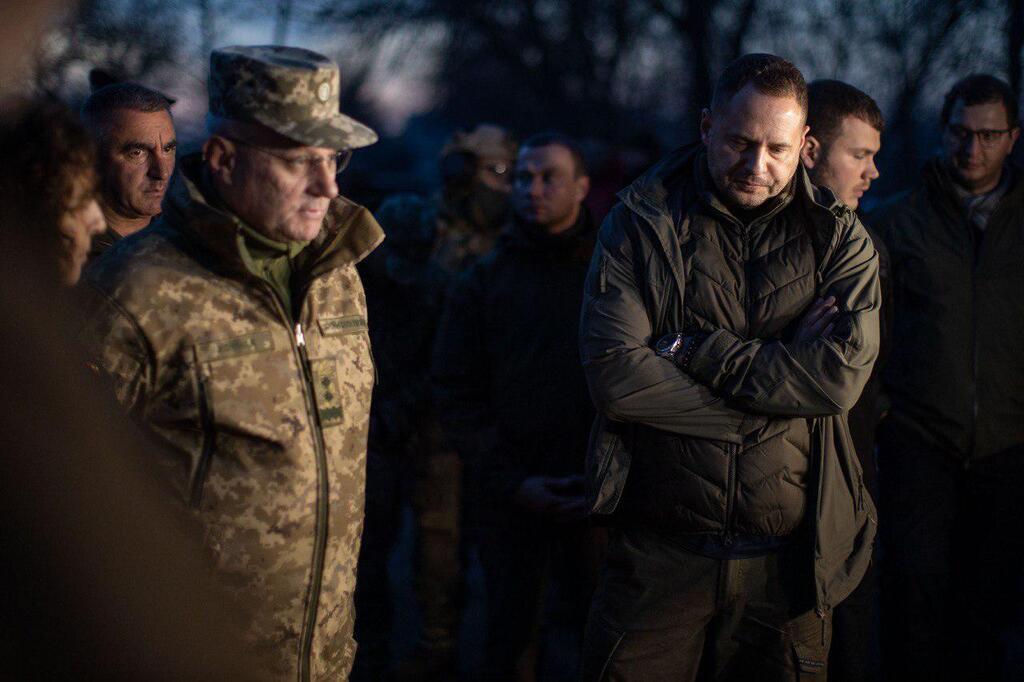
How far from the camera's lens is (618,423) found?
3434 millimetres

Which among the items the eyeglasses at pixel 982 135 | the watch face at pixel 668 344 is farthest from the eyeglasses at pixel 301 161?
the eyeglasses at pixel 982 135

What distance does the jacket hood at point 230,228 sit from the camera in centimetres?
266

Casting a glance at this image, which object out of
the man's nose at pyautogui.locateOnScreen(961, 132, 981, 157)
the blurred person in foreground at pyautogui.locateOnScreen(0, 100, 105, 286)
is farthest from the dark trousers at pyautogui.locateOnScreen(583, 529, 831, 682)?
the man's nose at pyautogui.locateOnScreen(961, 132, 981, 157)

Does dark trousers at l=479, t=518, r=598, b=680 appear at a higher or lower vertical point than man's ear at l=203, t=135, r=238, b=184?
lower

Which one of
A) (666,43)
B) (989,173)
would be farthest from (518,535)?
(666,43)

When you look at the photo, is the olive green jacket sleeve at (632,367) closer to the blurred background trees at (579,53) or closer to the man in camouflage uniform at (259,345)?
the man in camouflage uniform at (259,345)

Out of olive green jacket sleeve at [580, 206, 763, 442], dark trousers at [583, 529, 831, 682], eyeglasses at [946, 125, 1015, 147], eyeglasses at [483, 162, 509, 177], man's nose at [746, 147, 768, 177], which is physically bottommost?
dark trousers at [583, 529, 831, 682]

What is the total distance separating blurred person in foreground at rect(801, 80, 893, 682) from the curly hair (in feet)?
9.50

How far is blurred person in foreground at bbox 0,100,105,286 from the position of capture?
67.7 inches

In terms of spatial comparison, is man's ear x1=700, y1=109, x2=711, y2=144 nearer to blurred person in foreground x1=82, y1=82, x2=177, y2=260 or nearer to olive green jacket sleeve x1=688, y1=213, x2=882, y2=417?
olive green jacket sleeve x1=688, y1=213, x2=882, y2=417

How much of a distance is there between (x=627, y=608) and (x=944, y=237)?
8.04ft

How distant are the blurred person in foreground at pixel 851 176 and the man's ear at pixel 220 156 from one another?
93.3 inches

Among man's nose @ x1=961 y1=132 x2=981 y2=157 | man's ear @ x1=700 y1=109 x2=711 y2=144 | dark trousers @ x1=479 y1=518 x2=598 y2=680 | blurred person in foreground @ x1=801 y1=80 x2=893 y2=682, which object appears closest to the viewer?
man's ear @ x1=700 y1=109 x2=711 y2=144

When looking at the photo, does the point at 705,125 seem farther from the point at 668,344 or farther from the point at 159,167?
the point at 159,167
